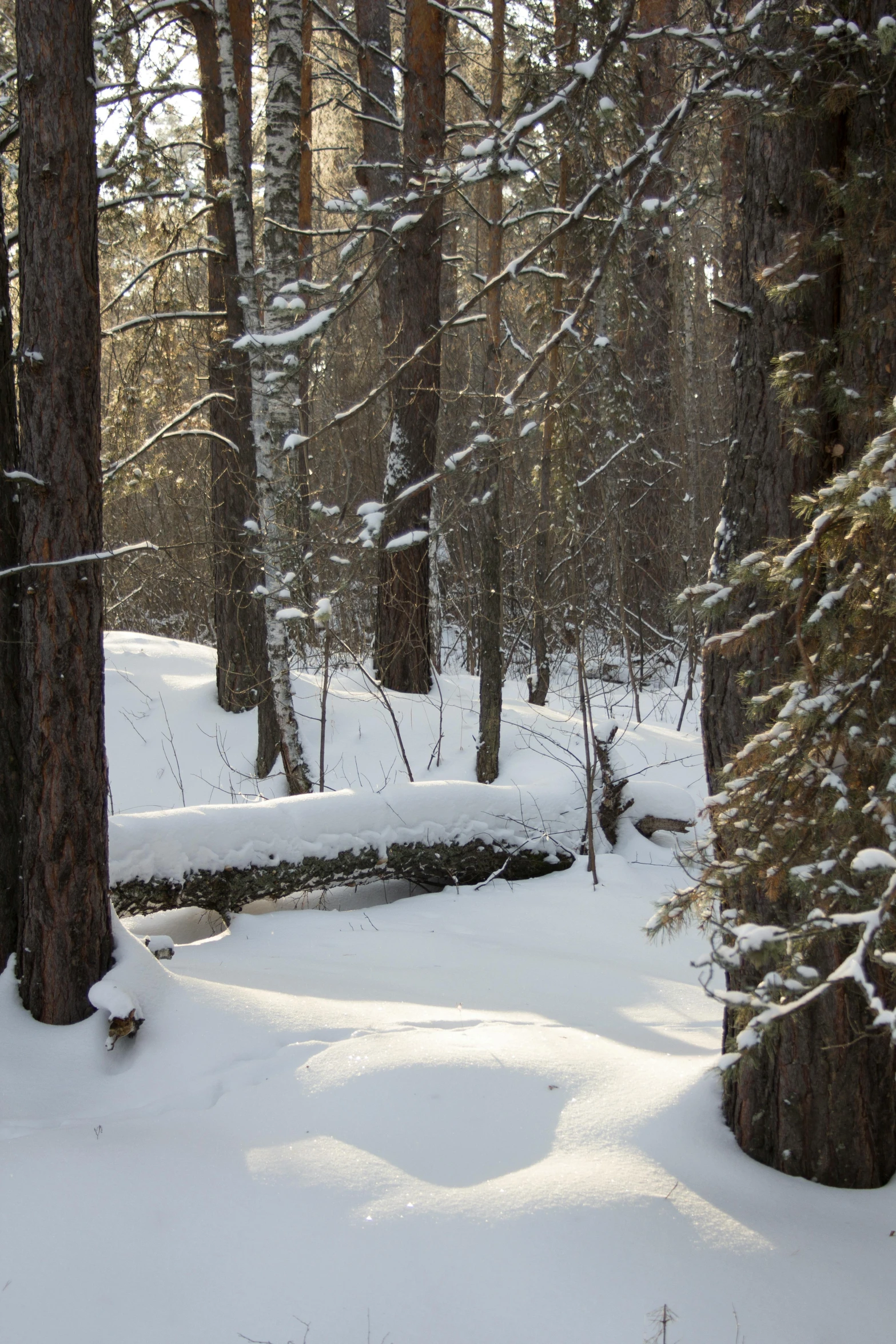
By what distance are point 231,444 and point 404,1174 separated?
702 cm

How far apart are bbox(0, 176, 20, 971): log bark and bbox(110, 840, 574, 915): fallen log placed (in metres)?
1.48

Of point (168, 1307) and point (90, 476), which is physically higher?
point (90, 476)

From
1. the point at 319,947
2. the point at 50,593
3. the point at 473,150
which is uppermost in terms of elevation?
the point at 473,150

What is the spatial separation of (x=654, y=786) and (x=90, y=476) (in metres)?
4.65

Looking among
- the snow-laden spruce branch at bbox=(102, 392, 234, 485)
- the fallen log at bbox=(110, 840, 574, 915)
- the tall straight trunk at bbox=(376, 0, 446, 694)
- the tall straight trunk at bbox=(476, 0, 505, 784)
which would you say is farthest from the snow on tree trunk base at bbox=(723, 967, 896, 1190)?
the snow-laden spruce branch at bbox=(102, 392, 234, 485)

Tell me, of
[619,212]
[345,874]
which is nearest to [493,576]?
[345,874]

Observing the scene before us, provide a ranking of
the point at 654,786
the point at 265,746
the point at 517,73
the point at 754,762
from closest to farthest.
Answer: the point at 754,762 → the point at 517,73 → the point at 654,786 → the point at 265,746

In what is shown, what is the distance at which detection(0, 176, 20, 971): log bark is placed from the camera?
364 cm

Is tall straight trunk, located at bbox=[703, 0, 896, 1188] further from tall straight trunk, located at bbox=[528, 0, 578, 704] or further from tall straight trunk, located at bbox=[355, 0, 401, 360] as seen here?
tall straight trunk, located at bbox=[355, 0, 401, 360]

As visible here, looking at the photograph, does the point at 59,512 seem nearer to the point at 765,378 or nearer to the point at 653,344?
the point at 765,378

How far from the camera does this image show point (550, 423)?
408 cm

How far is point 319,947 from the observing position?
510 centimetres

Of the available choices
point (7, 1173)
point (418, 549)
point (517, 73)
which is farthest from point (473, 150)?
point (418, 549)

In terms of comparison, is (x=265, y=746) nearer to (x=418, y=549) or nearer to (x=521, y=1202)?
(x=418, y=549)
